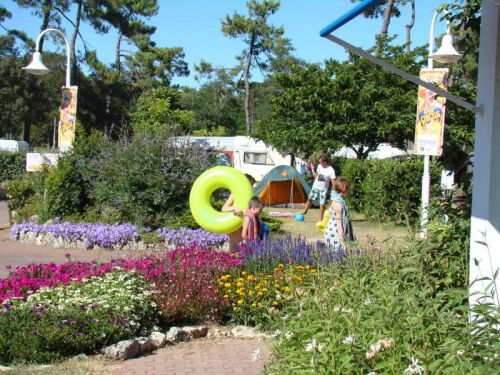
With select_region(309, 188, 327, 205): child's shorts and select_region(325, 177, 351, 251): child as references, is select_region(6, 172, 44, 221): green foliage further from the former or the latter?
select_region(325, 177, 351, 251): child

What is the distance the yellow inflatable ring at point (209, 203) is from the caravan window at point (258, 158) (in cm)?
2227

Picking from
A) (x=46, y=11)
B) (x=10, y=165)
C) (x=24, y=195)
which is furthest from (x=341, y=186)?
(x=46, y=11)

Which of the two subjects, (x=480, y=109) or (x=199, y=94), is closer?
(x=480, y=109)

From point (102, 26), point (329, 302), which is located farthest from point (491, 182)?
point (102, 26)

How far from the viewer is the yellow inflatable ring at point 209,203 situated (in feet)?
34.2

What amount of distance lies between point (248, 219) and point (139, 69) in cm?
4429

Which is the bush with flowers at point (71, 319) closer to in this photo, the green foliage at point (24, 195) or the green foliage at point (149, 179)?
the green foliage at point (149, 179)

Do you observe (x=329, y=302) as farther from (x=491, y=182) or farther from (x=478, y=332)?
(x=491, y=182)

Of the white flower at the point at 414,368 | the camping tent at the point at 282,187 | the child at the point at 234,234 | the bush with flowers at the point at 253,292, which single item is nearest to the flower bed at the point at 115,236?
the child at the point at 234,234

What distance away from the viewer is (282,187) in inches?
897

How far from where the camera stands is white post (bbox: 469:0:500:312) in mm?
3734

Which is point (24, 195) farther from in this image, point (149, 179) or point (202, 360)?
point (202, 360)

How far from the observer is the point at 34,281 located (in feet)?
21.3

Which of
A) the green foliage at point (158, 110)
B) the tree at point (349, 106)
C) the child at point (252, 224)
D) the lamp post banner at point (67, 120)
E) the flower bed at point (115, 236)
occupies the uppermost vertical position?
the green foliage at point (158, 110)
